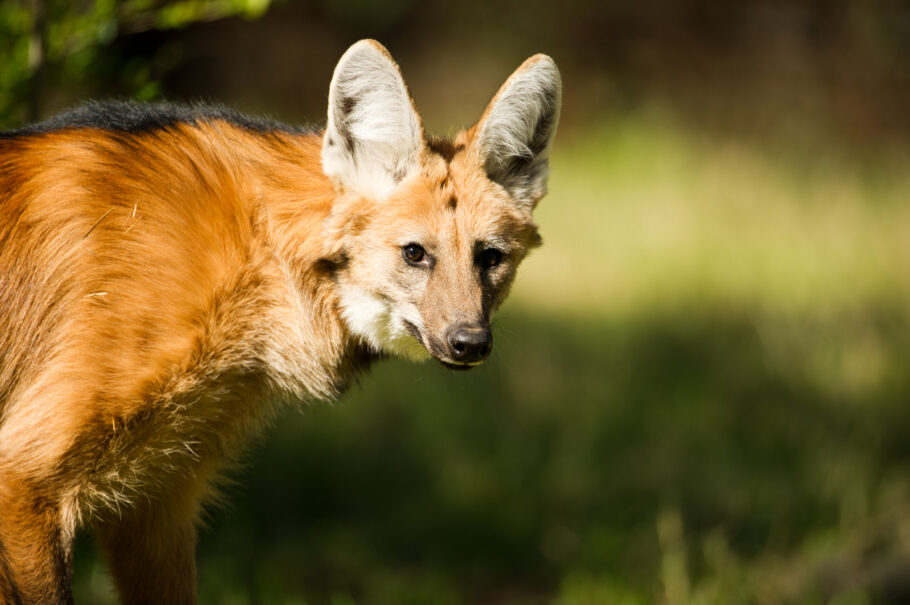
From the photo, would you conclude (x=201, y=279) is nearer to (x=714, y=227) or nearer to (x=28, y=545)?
(x=28, y=545)

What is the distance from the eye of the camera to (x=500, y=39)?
1141cm

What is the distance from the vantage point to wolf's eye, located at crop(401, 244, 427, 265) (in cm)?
268

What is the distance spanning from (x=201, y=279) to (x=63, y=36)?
4.29 feet

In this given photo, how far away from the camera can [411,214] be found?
270cm

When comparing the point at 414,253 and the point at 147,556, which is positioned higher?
the point at 414,253

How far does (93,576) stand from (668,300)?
418 centimetres

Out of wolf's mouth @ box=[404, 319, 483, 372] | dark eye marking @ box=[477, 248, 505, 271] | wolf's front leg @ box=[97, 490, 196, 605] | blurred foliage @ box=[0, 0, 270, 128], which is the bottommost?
wolf's front leg @ box=[97, 490, 196, 605]

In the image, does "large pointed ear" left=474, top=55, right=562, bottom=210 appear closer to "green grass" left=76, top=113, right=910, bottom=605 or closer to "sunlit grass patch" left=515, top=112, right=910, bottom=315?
"green grass" left=76, top=113, right=910, bottom=605

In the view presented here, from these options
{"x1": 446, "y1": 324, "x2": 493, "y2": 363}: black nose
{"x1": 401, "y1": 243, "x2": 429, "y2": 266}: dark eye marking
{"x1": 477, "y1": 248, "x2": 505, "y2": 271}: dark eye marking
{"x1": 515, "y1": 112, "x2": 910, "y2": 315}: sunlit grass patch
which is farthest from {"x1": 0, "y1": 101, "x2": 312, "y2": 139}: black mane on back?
{"x1": 515, "y1": 112, "x2": 910, "y2": 315}: sunlit grass patch

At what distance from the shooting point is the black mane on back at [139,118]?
105 inches

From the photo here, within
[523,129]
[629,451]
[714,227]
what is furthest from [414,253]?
[714,227]

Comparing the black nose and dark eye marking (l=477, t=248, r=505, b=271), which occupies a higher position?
dark eye marking (l=477, t=248, r=505, b=271)

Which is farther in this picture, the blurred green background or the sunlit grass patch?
the sunlit grass patch

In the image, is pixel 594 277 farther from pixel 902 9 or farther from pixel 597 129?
pixel 902 9
